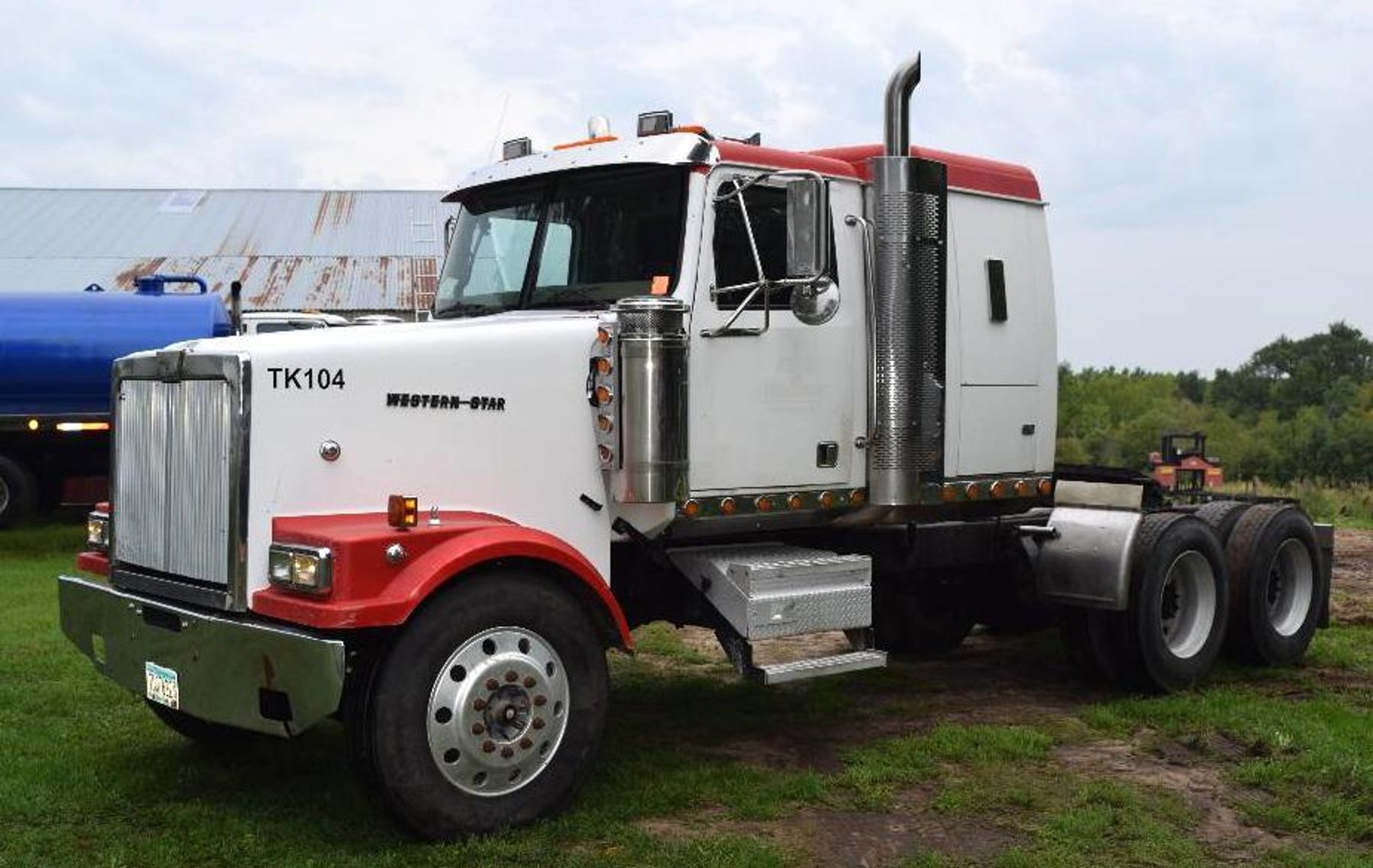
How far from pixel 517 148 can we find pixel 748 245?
1555 mm

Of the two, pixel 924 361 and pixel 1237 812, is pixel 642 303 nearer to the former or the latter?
pixel 924 361

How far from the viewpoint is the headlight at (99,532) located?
21.4ft

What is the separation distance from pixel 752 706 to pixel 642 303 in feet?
9.94

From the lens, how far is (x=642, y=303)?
5.96 m

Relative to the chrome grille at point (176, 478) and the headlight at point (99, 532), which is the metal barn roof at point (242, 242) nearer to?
the headlight at point (99, 532)

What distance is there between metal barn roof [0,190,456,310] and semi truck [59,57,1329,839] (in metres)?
20.2

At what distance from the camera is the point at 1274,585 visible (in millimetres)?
9320

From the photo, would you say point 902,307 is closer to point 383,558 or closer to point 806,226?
point 806,226

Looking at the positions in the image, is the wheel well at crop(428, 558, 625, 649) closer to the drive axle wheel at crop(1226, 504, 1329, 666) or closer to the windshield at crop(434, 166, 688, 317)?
the windshield at crop(434, 166, 688, 317)

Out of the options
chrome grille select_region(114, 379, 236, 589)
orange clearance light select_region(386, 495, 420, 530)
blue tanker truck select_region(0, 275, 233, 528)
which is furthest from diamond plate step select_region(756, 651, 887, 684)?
blue tanker truck select_region(0, 275, 233, 528)

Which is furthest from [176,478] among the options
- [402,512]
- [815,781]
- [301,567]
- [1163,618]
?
[1163,618]

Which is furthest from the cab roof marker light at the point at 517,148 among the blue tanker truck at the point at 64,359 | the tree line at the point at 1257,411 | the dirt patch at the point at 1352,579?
the tree line at the point at 1257,411

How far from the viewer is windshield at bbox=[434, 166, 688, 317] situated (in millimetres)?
6473

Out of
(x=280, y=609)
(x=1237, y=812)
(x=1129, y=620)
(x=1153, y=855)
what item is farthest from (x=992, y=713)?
(x=280, y=609)
